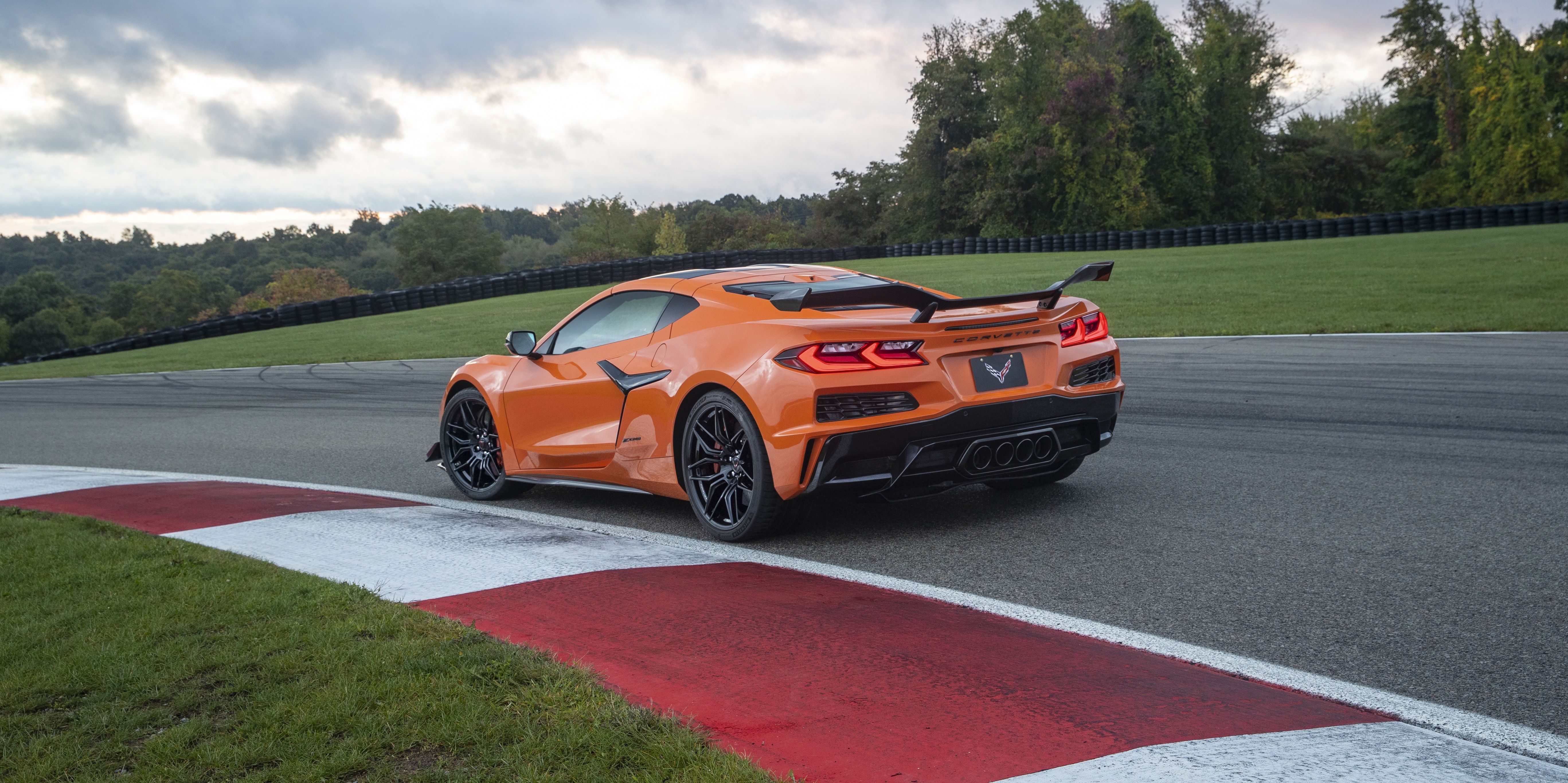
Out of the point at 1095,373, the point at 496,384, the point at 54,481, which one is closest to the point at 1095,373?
the point at 1095,373

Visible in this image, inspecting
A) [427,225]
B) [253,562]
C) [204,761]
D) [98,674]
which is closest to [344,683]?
[204,761]

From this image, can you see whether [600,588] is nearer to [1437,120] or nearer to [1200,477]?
[1200,477]

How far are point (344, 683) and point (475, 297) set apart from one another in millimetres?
37045

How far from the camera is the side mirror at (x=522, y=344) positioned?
21.3 feet

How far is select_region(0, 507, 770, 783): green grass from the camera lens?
8.70 ft

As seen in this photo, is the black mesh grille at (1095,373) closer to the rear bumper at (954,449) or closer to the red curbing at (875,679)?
the rear bumper at (954,449)

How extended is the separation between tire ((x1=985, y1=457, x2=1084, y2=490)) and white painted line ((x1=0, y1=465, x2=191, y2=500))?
226 inches

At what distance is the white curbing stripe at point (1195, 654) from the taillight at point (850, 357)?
2.80ft

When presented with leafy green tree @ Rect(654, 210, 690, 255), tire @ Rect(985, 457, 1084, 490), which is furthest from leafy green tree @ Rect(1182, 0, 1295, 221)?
tire @ Rect(985, 457, 1084, 490)

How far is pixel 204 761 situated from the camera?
108 inches

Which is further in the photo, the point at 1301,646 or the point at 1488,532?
the point at 1488,532

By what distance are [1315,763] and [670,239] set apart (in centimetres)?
9536

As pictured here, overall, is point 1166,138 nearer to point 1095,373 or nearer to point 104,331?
point 1095,373

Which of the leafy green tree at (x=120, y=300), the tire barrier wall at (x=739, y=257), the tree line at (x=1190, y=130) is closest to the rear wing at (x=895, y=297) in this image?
the tire barrier wall at (x=739, y=257)
